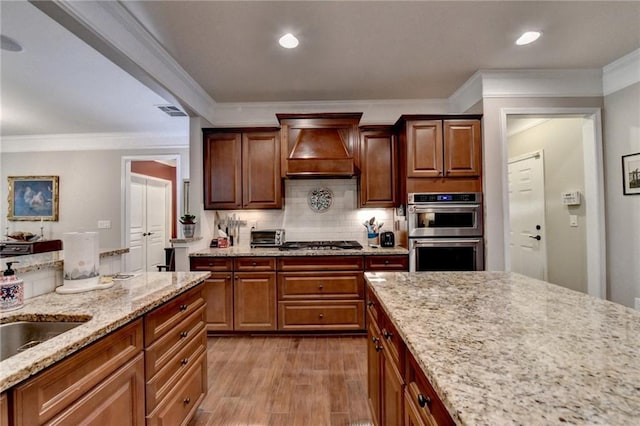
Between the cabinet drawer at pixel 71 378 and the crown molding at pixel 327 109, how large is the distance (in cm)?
289

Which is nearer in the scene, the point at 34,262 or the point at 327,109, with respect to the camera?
the point at 34,262

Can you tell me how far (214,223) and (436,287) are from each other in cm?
297

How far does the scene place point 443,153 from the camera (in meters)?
2.98

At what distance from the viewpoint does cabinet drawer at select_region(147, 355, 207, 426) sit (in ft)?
4.53

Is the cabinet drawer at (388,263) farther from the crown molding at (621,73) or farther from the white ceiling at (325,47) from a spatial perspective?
the crown molding at (621,73)

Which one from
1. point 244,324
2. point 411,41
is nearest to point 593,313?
point 411,41

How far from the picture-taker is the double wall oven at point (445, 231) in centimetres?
292

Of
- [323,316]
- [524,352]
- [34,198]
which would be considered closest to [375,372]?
[524,352]

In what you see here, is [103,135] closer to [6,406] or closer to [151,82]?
[151,82]

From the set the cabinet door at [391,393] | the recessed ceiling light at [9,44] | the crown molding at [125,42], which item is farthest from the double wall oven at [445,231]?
the recessed ceiling light at [9,44]

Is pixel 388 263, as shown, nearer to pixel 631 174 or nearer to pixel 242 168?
pixel 242 168

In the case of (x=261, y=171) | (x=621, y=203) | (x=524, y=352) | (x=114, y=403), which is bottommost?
(x=114, y=403)

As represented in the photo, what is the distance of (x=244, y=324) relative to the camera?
120 inches

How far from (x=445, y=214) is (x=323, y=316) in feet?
5.54
